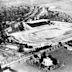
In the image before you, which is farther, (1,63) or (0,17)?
(0,17)

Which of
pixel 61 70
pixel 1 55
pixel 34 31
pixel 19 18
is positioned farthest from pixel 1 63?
pixel 19 18

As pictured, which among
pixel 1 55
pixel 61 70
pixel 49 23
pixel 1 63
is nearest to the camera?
pixel 61 70

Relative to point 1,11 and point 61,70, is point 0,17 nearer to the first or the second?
point 1,11

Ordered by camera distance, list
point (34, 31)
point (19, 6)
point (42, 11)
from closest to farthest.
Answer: point (34, 31), point (42, 11), point (19, 6)

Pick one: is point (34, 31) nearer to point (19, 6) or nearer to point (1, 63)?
point (1, 63)

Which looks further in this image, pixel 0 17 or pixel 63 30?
pixel 0 17

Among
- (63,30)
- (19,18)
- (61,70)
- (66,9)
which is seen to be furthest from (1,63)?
(66,9)
